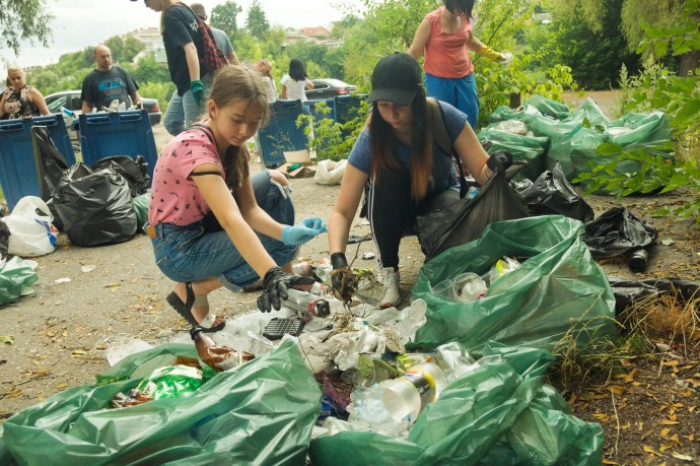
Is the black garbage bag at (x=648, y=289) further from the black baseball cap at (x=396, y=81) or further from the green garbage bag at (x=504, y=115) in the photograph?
the green garbage bag at (x=504, y=115)

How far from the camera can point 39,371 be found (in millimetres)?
2885

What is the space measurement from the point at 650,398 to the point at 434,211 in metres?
1.31

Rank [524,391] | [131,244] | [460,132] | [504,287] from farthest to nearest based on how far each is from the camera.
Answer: [131,244] → [460,132] → [504,287] → [524,391]

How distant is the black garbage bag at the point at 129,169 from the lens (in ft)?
17.0

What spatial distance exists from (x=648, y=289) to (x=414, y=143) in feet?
3.90

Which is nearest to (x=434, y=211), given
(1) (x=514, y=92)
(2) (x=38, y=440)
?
(2) (x=38, y=440)

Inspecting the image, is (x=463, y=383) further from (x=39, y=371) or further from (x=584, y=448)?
(x=39, y=371)

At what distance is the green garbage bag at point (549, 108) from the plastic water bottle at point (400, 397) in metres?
3.89

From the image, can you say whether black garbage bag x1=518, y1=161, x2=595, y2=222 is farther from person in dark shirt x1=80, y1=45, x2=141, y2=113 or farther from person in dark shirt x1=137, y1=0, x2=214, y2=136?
person in dark shirt x1=80, y1=45, x2=141, y2=113

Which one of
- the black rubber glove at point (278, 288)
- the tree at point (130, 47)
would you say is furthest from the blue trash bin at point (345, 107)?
the tree at point (130, 47)

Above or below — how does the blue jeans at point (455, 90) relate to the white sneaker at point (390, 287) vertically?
above

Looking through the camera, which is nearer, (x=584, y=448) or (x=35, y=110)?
(x=584, y=448)

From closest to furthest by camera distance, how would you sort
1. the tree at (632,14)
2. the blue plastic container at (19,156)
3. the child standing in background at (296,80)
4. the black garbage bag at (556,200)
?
the black garbage bag at (556,200) < the blue plastic container at (19,156) < the child standing in background at (296,80) < the tree at (632,14)

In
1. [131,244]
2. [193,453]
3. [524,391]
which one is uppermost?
[193,453]
